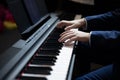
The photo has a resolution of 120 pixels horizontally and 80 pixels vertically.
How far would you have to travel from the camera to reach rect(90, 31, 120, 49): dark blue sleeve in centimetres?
120

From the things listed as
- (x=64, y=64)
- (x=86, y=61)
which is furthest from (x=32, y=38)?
(x=86, y=61)

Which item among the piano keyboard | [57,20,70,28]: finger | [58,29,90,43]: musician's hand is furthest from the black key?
[57,20,70,28]: finger

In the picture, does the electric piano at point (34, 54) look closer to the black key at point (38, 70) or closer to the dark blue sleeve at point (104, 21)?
the black key at point (38, 70)

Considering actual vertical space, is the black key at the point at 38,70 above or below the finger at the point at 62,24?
below

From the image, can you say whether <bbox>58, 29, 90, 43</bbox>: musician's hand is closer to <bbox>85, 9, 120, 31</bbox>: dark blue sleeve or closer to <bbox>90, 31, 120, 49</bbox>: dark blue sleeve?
<bbox>90, 31, 120, 49</bbox>: dark blue sleeve

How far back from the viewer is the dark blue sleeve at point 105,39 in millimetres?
1203

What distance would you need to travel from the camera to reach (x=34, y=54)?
3.67 ft

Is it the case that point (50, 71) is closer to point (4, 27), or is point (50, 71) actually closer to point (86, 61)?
point (4, 27)

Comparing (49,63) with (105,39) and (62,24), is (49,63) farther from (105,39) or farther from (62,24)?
(62,24)

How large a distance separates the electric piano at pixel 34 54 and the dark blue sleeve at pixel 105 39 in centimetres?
15

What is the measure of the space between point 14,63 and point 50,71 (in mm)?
168


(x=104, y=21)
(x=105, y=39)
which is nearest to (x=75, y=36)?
(x=105, y=39)

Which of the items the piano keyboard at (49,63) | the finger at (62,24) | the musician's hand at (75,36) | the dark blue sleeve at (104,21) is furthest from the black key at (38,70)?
the dark blue sleeve at (104,21)

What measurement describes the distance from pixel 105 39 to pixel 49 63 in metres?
0.35
